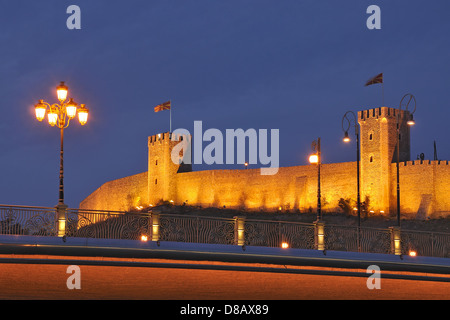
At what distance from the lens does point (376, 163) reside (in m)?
60.1

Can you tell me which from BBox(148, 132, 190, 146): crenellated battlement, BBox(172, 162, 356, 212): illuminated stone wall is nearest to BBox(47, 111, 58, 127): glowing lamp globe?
BBox(172, 162, 356, 212): illuminated stone wall

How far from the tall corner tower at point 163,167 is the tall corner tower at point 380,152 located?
2407 centimetres

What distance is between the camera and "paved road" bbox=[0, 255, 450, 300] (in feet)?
62.3

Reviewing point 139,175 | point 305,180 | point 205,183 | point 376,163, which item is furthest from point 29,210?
point 139,175

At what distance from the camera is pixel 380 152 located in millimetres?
60031

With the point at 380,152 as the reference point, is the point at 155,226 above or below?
below

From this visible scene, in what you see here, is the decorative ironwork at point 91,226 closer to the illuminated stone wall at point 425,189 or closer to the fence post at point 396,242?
the fence post at point 396,242

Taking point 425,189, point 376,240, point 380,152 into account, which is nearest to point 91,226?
point 376,240

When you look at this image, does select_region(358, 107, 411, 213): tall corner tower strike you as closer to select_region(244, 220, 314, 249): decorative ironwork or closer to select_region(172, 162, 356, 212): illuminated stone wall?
select_region(172, 162, 356, 212): illuminated stone wall

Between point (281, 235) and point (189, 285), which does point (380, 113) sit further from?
point (189, 285)

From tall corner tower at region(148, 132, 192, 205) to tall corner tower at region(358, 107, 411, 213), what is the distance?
24070mm

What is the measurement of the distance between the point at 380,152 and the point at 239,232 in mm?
40494
